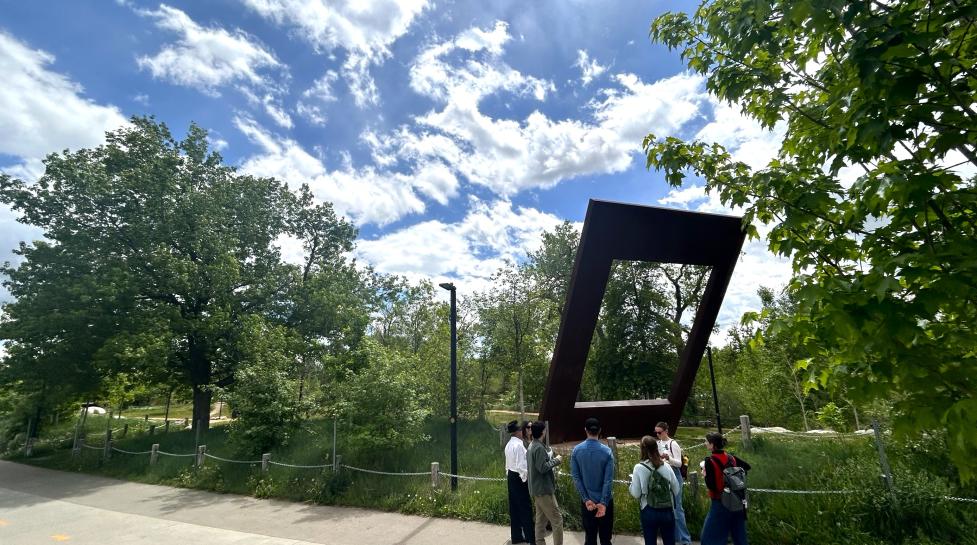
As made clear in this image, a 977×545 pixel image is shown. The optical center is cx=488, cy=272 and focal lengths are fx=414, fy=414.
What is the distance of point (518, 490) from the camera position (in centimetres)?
625

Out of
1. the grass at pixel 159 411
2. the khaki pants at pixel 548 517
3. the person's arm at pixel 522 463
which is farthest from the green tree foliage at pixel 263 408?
the grass at pixel 159 411

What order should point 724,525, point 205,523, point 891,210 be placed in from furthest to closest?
point 205,523, point 724,525, point 891,210

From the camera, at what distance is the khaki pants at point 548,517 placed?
5805 mm

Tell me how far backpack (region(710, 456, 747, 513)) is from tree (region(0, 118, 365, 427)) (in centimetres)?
1372

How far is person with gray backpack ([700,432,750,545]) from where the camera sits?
474 centimetres

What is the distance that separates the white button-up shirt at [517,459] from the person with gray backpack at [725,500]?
2.39 metres

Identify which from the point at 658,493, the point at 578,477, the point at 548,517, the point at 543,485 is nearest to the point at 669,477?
the point at 658,493

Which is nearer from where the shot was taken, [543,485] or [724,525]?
[724,525]

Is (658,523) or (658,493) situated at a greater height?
(658,493)

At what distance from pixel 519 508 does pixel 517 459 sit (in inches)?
31.4

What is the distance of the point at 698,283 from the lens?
2658cm

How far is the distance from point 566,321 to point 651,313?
19.9 meters

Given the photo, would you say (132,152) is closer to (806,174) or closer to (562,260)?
(562,260)

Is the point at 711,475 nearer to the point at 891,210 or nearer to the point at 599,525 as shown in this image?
the point at 599,525
